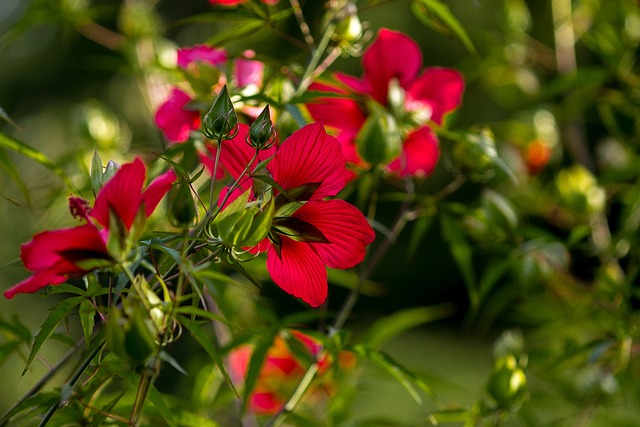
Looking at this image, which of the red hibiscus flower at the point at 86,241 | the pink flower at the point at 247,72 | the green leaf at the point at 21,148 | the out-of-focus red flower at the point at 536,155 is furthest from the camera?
the out-of-focus red flower at the point at 536,155

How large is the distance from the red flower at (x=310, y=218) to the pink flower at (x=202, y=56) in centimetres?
15

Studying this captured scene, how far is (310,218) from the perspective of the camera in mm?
A: 392

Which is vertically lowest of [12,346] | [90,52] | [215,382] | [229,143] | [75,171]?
[90,52]

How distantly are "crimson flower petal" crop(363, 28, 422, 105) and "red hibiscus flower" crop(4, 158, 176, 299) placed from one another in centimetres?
26

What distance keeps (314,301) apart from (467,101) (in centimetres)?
364

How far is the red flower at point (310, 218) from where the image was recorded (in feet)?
1.23

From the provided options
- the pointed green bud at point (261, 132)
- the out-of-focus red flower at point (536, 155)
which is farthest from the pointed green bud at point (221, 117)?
the out-of-focus red flower at point (536, 155)

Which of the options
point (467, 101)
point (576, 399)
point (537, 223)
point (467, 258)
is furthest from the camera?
point (467, 101)

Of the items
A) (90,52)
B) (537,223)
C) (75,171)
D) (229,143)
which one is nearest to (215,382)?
(75,171)

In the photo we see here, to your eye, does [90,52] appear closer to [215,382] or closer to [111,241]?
[215,382]

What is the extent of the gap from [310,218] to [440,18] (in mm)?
163

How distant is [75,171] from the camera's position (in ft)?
2.53

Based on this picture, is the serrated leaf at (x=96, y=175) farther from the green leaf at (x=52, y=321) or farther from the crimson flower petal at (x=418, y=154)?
the crimson flower petal at (x=418, y=154)

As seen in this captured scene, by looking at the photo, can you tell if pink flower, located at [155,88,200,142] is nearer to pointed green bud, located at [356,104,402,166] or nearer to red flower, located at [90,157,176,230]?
pointed green bud, located at [356,104,402,166]
